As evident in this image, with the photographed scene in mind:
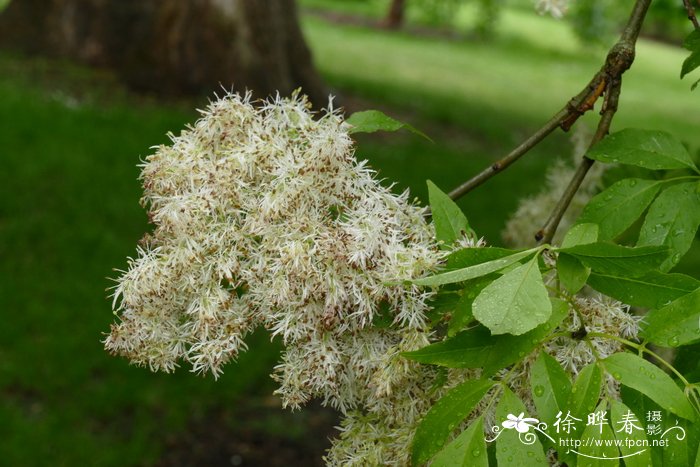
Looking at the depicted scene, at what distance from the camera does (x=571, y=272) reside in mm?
1285

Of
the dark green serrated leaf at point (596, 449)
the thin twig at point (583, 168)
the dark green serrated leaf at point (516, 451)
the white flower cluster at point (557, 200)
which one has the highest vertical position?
the thin twig at point (583, 168)

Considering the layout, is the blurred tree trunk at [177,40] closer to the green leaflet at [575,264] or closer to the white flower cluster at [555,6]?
the white flower cluster at [555,6]

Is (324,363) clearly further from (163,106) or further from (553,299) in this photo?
(163,106)

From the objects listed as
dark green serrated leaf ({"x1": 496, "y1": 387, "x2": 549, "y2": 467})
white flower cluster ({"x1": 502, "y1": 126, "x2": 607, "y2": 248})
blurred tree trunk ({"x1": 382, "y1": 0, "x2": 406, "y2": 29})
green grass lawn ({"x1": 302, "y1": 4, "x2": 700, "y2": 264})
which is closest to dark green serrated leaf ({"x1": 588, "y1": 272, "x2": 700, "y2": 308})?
dark green serrated leaf ({"x1": 496, "y1": 387, "x2": 549, "y2": 467})

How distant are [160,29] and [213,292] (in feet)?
27.0

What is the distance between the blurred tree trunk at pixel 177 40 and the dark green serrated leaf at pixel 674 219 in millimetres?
7083

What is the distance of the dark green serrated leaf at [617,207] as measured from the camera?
1.61 metres

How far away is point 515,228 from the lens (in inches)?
96.6

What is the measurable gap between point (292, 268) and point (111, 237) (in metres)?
5.56

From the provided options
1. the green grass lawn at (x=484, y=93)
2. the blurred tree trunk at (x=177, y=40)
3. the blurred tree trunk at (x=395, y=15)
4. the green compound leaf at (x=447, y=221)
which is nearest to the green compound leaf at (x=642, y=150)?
the green compound leaf at (x=447, y=221)

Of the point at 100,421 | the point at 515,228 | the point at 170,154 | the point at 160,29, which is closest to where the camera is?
the point at 170,154

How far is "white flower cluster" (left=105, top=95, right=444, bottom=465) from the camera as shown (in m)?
1.34

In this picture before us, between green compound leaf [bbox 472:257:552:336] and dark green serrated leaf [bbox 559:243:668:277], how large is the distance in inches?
3.5

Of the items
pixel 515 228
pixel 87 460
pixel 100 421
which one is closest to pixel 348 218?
pixel 515 228
